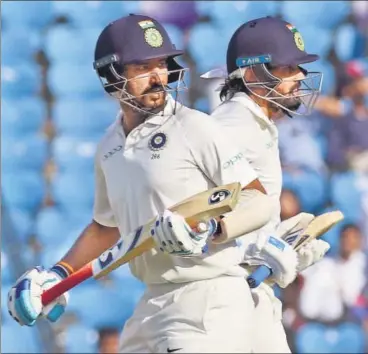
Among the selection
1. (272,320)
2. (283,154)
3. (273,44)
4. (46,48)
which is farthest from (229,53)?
(46,48)

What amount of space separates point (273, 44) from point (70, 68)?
9.99 feet

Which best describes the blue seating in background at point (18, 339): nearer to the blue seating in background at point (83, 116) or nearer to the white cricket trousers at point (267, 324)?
the blue seating in background at point (83, 116)

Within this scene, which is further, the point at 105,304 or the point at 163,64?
the point at 105,304

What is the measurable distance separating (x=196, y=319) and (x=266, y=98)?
978 millimetres

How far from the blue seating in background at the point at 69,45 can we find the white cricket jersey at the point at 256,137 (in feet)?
10.2

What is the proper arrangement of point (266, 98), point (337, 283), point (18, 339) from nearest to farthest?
point (266, 98) < point (337, 283) < point (18, 339)

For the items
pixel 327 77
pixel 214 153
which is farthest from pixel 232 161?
pixel 327 77

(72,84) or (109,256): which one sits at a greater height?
(109,256)

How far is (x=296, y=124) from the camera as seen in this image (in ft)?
21.6

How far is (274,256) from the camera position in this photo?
11.2 ft

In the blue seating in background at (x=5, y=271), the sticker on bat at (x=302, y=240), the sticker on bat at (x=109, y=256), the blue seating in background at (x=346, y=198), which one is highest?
the sticker on bat at (x=109, y=256)

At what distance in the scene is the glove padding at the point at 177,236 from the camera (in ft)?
9.89

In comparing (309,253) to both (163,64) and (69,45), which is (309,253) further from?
(69,45)

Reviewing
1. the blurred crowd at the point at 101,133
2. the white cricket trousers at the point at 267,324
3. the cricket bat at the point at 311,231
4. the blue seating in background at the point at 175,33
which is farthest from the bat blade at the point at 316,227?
the blue seating in background at the point at 175,33
